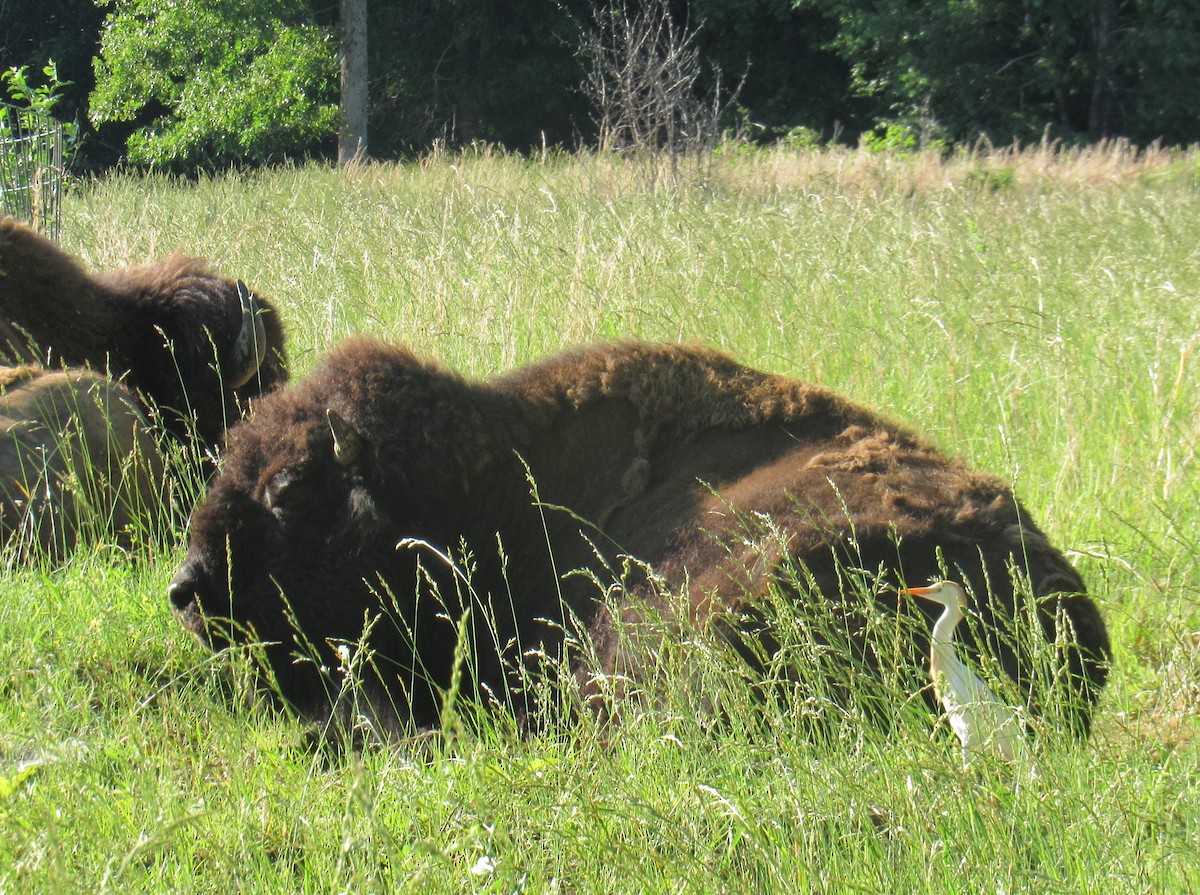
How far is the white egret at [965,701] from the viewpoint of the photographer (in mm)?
2483

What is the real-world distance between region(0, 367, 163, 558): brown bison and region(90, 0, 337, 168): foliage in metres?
26.2

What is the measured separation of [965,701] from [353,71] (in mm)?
27252

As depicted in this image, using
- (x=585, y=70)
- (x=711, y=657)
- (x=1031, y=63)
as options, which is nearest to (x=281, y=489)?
(x=711, y=657)

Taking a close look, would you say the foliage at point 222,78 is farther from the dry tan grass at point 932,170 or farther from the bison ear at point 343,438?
the bison ear at point 343,438

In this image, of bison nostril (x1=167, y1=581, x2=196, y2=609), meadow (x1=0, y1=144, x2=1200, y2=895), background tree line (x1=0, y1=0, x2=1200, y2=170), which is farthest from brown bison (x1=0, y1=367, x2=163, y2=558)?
background tree line (x1=0, y1=0, x2=1200, y2=170)

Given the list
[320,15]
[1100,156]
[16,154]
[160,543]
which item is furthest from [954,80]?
[160,543]

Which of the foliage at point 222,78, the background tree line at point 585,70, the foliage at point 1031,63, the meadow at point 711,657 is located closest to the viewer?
the meadow at point 711,657

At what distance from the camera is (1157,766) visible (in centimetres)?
276

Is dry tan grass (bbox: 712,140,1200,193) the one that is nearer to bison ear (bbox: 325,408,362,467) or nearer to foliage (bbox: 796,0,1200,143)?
bison ear (bbox: 325,408,362,467)

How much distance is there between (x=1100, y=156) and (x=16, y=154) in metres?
13.9

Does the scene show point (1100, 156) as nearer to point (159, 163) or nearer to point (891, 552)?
point (891, 552)

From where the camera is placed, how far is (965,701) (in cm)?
274

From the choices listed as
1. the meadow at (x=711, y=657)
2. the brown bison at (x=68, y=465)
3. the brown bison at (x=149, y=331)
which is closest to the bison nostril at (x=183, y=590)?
the meadow at (x=711, y=657)

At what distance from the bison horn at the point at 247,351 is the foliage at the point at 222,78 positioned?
25620 millimetres
